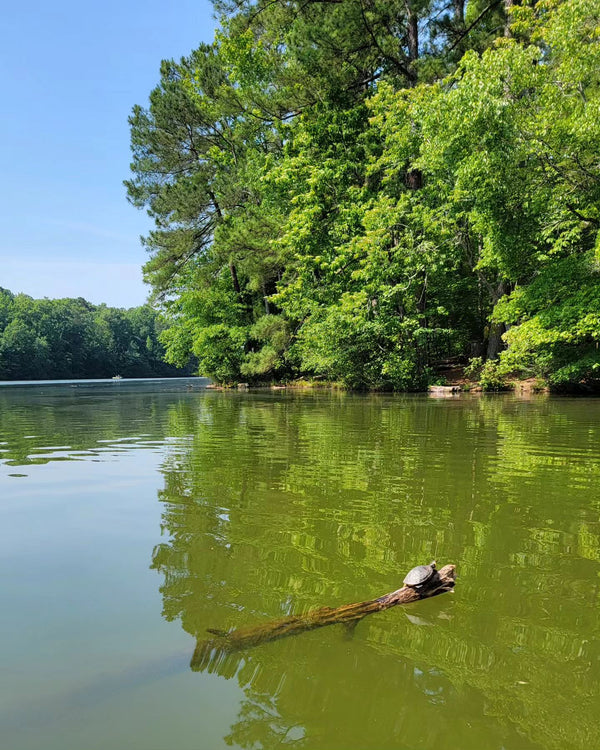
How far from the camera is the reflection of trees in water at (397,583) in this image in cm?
146

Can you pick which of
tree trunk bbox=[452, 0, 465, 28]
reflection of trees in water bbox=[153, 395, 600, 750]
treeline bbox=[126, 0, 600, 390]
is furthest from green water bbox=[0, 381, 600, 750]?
tree trunk bbox=[452, 0, 465, 28]

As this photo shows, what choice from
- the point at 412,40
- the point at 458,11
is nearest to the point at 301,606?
the point at 412,40

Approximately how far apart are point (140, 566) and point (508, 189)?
14887 millimetres

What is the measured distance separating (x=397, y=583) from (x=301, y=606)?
539mm

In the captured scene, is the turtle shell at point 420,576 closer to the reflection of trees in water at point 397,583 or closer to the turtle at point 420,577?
the turtle at point 420,577

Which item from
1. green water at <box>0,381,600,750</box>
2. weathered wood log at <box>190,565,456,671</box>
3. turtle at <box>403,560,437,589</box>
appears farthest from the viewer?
turtle at <box>403,560,437,589</box>

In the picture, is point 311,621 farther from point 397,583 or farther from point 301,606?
point 397,583

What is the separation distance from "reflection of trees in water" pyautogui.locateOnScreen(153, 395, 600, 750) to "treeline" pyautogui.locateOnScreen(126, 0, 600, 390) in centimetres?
1099

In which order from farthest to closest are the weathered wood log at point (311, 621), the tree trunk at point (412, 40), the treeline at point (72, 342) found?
the treeline at point (72, 342) → the tree trunk at point (412, 40) → the weathered wood log at point (311, 621)

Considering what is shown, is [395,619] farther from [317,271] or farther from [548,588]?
[317,271]

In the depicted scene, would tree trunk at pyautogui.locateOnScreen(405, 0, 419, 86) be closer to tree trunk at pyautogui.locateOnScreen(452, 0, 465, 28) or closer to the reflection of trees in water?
tree trunk at pyautogui.locateOnScreen(452, 0, 465, 28)

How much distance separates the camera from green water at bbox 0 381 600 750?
1.43 m

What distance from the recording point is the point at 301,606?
2.14 meters

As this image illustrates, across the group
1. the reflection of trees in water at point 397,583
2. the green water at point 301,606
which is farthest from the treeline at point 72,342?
the green water at point 301,606
